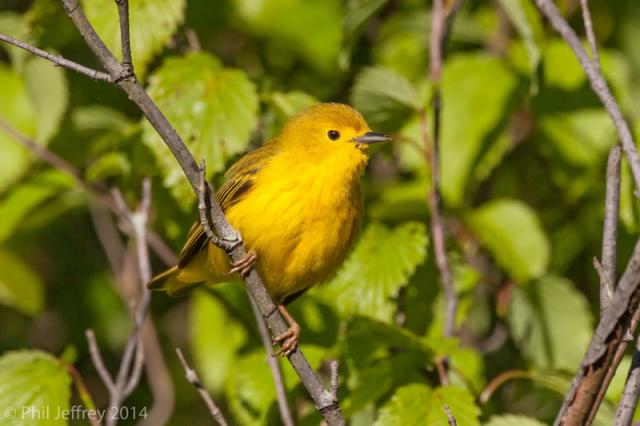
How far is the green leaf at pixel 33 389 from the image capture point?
3496mm

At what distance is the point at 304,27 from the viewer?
17.4 feet

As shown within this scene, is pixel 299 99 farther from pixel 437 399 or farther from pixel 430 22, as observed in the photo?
pixel 437 399

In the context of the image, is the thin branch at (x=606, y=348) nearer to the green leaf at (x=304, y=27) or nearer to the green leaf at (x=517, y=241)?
the green leaf at (x=517, y=241)

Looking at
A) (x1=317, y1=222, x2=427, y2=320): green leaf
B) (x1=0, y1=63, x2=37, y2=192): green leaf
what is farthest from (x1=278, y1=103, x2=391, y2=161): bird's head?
(x1=0, y1=63, x2=37, y2=192): green leaf

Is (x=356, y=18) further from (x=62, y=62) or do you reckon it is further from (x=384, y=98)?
(x=62, y=62)

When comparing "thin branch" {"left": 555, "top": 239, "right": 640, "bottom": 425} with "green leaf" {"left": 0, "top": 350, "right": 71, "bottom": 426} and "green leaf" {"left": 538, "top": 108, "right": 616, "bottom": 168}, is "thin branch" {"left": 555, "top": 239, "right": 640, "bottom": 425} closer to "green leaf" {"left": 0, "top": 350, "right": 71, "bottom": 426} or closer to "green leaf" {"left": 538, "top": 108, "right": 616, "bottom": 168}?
"green leaf" {"left": 0, "top": 350, "right": 71, "bottom": 426}

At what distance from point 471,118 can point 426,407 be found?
5.34 feet

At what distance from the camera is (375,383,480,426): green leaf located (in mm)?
3412

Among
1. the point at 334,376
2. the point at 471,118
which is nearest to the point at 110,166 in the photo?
the point at 471,118

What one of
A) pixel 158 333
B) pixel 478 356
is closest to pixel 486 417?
pixel 478 356

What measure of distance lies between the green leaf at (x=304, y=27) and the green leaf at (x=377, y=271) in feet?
4.92

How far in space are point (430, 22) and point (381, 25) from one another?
0.93 m

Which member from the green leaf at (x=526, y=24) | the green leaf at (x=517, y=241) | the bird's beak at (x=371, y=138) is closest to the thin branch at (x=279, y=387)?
the bird's beak at (x=371, y=138)

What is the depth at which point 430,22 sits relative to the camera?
4.94m
